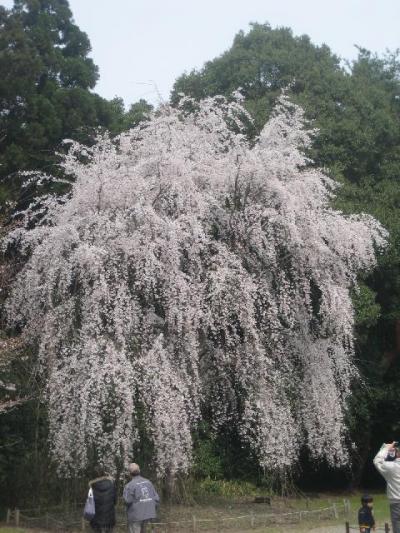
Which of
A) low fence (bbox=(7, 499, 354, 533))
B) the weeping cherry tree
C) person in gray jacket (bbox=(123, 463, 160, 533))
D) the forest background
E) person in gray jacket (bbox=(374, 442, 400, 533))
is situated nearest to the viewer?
person in gray jacket (bbox=(374, 442, 400, 533))

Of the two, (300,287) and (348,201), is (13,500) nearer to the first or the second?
(300,287)

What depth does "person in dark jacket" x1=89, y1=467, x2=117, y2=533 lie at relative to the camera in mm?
8852

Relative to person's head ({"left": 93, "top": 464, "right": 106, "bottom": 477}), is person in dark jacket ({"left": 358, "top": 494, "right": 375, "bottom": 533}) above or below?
below

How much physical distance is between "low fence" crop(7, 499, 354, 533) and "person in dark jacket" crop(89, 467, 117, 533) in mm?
2565

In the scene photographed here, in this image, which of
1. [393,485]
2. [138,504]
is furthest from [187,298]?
[393,485]

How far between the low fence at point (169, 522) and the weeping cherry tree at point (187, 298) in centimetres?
86

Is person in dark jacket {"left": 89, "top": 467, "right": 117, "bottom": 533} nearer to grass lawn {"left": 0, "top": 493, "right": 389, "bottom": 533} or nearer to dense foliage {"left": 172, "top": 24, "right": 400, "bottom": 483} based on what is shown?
grass lawn {"left": 0, "top": 493, "right": 389, "bottom": 533}

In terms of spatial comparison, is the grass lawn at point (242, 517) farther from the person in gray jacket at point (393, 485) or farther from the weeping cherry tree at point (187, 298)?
the person in gray jacket at point (393, 485)

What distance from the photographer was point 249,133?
23.9m

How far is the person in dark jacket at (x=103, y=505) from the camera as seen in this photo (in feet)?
29.0

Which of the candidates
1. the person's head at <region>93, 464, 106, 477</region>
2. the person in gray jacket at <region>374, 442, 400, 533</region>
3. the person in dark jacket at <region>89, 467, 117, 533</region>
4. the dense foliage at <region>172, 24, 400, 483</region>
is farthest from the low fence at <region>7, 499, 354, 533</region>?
the dense foliage at <region>172, 24, 400, 483</region>

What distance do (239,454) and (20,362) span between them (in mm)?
6703

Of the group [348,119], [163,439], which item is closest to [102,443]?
[163,439]

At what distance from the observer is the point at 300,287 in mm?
13195
